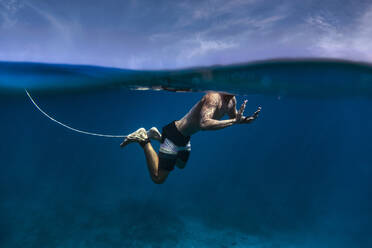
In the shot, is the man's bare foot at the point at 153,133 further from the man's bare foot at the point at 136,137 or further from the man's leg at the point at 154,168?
the man's leg at the point at 154,168

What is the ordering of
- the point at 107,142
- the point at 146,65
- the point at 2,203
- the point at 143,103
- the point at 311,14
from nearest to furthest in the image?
the point at 311,14 < the point at 146,65 < the point at 2,203 < the point at 143,103 < the point at 107,142

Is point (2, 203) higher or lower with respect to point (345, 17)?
lower

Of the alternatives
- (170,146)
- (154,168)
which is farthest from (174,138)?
(154,168)

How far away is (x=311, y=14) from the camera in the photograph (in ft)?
13.9

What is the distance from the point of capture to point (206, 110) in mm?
4199

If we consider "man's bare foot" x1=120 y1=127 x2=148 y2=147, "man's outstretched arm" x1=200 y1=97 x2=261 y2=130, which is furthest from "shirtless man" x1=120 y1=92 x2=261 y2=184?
"man's outstretched arm" x1=200 y1=97 x2=261 y2=130

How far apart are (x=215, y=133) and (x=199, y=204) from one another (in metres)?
24.0

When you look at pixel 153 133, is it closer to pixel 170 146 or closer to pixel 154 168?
pixel 170 146

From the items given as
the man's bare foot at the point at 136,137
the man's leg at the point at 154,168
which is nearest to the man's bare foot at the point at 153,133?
the man's bare foot at the point at 136,137

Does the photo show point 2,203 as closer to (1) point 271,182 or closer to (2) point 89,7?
(2) point 89,7

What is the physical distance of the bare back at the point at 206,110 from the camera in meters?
4.23

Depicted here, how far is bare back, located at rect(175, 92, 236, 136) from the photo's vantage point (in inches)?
166

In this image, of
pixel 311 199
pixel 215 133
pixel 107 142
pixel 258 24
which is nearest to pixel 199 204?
pixel 311 199

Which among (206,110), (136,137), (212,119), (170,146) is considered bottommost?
(170,146)
